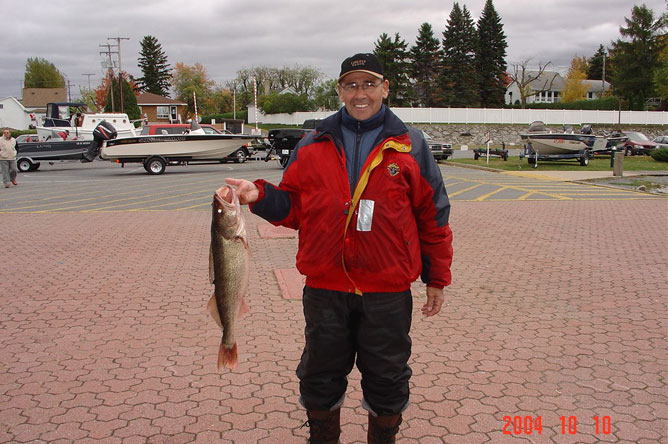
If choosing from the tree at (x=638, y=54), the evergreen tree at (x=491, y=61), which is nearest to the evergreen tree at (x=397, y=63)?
→ the evergreen tree at (x=491, y=61)

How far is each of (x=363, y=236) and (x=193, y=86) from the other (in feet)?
286

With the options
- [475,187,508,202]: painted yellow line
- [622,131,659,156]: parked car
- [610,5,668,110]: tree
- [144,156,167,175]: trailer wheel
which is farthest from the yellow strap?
[610,5,668,110]: tree

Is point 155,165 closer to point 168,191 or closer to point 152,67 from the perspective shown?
point 168,191

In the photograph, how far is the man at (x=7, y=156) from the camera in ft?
57.5

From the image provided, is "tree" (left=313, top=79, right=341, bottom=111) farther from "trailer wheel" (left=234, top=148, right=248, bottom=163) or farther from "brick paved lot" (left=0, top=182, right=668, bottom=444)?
"brick paved lot" (left=0, top=182, right=668, bottom=444)

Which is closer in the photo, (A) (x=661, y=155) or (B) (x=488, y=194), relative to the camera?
(B) (x=488, y=194)

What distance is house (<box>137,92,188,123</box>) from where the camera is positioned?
87188mm

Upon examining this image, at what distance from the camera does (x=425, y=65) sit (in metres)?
69.8

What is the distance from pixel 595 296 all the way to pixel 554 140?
19.7m

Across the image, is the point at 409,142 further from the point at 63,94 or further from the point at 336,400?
the point at 63,94

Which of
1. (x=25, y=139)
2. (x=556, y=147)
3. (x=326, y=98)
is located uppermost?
(x=326, y=98)

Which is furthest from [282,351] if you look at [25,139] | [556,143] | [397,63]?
[397,63]

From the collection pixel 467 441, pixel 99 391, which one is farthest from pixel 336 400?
pixel 99 391
